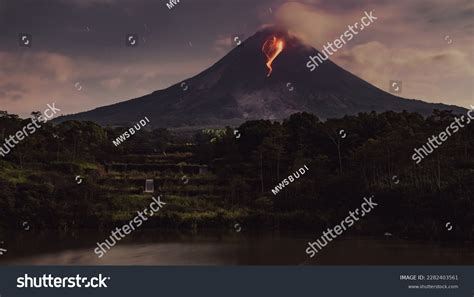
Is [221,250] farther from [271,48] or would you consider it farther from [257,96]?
[271,48]

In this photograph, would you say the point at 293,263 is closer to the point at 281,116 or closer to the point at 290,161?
the point at 290,161

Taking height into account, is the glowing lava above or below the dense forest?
above

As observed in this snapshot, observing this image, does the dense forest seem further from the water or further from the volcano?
the volcano

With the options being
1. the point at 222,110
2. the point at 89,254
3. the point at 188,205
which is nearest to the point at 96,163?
the point at 188,205

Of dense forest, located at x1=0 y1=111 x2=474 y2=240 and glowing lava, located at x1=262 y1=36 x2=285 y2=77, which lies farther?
glowing lava, located at x1=262 y1=36 x2=285 y2=77

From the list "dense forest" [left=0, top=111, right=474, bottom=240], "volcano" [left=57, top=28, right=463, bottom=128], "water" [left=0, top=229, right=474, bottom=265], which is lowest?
"water" [left=0, top=229, right=474, bottom=265]

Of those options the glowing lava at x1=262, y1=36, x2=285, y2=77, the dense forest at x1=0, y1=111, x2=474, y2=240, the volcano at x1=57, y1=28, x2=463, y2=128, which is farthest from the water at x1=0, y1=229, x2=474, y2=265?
the glowing lava at x1=262, y1=36, x2=285, y2=77

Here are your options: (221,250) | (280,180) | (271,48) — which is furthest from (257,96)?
(221,250)
